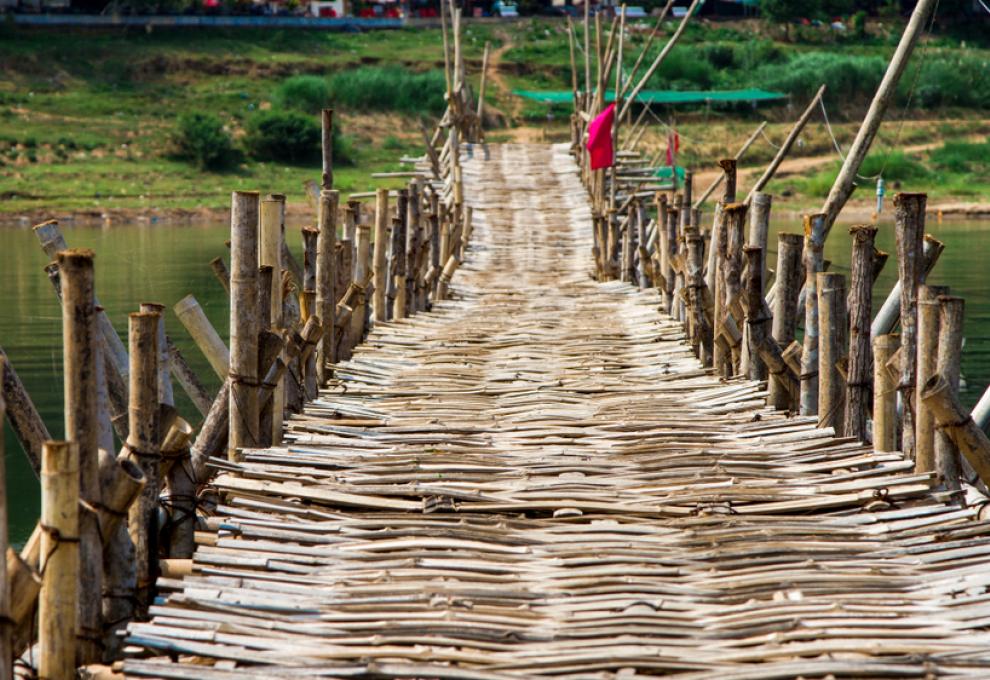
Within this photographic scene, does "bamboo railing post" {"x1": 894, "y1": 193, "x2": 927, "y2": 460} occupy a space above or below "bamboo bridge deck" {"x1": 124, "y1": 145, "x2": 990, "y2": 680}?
above

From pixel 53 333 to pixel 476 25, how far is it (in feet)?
110

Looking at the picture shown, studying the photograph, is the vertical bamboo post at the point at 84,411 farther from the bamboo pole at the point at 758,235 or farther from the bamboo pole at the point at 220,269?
the bamboo pole at the point at 758,235

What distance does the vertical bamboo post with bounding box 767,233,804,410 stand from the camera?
6602 mm

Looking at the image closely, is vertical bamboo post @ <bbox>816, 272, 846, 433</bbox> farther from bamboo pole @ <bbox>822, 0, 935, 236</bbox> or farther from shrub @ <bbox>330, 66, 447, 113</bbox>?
shrub @ <bbox>330, 66, 447, 113</bbox>

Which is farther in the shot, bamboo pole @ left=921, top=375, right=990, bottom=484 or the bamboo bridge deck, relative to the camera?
bamboo pole @ left=921, top=375, right=990, bottom=484

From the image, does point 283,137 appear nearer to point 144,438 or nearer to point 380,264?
point 380,264

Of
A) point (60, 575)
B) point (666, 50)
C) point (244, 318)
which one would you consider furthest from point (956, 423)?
point (666, 50)

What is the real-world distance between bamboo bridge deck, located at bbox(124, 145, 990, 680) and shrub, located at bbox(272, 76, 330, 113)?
33207 mm

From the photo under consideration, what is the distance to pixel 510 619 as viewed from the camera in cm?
402

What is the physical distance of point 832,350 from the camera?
5.97 meters

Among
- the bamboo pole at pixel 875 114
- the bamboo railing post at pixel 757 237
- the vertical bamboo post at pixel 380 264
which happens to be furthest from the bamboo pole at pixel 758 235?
the vertical bamboo post at pixel 380 264

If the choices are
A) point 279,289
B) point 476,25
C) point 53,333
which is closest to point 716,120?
point 476,25

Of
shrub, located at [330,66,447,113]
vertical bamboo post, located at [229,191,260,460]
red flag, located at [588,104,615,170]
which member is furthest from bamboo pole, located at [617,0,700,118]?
shrub, located at [330,66,447,113]

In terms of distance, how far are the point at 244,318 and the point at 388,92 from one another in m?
35.7
